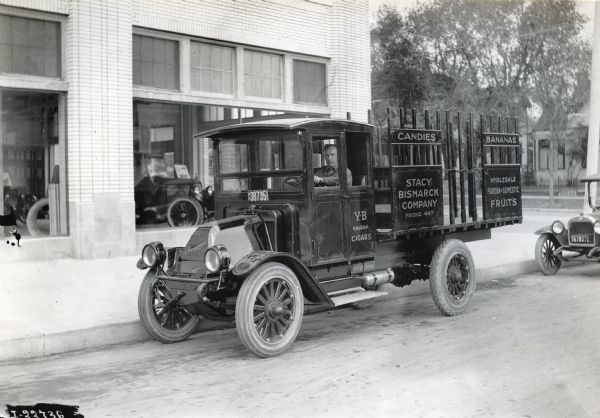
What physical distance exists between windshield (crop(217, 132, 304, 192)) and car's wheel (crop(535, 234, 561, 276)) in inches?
226

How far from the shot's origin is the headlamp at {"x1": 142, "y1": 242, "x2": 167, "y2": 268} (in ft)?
20.1

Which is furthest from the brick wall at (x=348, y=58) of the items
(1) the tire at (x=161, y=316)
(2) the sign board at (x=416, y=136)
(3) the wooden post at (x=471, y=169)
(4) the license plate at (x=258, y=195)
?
(1) the tire at (x=161, y=316)

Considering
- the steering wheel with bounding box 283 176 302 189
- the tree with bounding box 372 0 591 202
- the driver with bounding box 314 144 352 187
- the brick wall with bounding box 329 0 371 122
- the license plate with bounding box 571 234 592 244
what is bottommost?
the license plate with bounding box 571 234 592 244

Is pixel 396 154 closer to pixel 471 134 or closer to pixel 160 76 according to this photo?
pixel 471 134

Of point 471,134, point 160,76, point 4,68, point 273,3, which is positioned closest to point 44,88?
point 4,68

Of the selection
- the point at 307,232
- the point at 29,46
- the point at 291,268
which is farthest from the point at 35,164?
the point at 291,268

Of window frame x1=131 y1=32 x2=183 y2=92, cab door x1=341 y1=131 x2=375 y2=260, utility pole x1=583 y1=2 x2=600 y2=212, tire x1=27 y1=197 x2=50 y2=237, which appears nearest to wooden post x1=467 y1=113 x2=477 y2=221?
cab door x1=341 y1=131 x2=375 y2=260

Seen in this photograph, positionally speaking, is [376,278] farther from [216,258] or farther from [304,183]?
[216,258]

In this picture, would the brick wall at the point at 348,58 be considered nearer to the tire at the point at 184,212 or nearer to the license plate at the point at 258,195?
the tire at the point at 184,212

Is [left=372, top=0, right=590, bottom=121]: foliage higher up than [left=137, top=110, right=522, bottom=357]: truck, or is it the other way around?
[left=372, top=0, right=590, bottom=121]: foliage

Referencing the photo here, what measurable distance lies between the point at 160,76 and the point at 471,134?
20.1ft

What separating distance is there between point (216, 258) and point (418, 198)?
2.64 m

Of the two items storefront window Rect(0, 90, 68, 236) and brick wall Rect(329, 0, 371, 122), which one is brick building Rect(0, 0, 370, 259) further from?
brick wall Rect(329, 0, 371, 122)

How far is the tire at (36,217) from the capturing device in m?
10.4
